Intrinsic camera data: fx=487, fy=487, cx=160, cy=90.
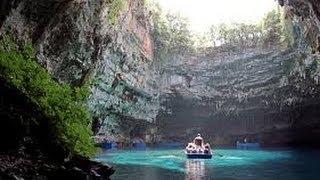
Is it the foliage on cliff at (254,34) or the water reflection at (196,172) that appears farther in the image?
the foliage on cliff at (254,34)

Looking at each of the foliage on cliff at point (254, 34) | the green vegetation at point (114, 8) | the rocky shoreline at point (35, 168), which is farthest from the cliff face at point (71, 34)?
the foliage on cliff at point (254, 34)

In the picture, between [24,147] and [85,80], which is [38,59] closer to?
[85,80]

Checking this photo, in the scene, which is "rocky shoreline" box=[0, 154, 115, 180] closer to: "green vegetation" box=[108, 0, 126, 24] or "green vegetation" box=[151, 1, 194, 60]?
"green vegetation" box=[108, 0, 126, 24]

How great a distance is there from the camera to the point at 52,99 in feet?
45.6

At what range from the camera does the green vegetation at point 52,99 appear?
1309cm

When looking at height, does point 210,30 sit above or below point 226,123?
above

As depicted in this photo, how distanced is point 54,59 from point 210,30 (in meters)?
34.2

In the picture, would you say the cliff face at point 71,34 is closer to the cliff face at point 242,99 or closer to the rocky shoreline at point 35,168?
the rocky shoreline at point 35,168

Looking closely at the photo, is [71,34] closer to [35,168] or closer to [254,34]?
[35,168]

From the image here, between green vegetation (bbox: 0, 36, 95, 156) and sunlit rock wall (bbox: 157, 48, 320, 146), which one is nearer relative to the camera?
green vegetation (bbox: 0, 36, 95, 156)

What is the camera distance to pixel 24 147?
11422mm

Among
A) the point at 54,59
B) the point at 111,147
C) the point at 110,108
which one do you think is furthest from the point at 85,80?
the point at 111,147

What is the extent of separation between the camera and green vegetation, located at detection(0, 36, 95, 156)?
13.1 m

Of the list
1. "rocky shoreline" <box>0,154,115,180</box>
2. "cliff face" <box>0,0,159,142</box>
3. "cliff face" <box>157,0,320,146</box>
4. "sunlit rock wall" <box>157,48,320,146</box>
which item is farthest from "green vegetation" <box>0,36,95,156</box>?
"sunlit rock wall" <box>157,48,320,146</box>
